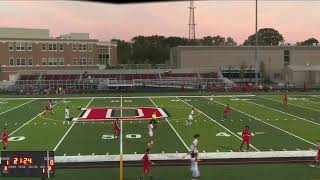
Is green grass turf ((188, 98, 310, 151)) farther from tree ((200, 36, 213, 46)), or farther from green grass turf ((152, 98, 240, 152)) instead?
tree ((200, 36, 213, 46))

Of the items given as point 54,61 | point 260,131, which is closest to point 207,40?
point 54,61

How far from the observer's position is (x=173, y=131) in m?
27.0

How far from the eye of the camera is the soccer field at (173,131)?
21.8 m

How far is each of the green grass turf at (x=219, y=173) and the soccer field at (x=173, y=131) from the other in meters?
0.88

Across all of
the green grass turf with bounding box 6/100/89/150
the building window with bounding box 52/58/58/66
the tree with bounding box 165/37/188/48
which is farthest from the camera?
the tree with bounding box 165/37/188/48

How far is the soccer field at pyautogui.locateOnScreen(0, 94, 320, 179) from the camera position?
856 inches

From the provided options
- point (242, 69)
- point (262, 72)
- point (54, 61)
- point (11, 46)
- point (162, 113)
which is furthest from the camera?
point (54, 61)

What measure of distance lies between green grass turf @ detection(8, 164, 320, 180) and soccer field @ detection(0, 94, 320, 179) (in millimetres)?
877

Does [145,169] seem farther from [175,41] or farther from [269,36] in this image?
[269,36]

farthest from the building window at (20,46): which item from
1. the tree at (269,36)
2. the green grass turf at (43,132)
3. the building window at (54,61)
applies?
the tree at (269,36)

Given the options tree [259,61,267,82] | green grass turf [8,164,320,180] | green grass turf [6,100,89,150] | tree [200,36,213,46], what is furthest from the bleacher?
tree [200,36,213,46]

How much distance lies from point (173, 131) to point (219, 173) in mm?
10703

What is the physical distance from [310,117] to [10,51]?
63.6 meters

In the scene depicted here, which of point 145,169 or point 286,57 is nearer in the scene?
point 145,169
